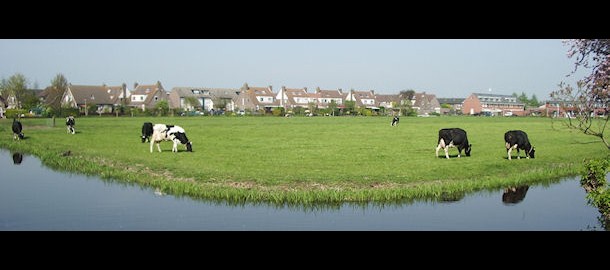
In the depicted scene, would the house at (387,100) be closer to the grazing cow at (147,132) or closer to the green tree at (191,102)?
the green tree at (191,102)

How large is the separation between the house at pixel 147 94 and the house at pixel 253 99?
51.0 feet

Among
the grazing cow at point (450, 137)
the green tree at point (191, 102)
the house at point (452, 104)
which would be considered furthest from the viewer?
the house at point (452, 104)

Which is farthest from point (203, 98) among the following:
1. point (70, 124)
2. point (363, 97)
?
point (70, 124)

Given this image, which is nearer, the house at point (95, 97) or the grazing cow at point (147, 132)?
the grazing cow at point (147, 132)

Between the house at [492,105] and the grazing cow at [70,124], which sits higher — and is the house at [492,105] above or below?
above

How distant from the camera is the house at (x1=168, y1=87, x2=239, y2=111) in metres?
72.3

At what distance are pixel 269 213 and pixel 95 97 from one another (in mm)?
50244

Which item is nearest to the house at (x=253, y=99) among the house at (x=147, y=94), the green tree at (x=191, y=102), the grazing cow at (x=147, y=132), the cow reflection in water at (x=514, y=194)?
the green tree at (x=191, y=102)

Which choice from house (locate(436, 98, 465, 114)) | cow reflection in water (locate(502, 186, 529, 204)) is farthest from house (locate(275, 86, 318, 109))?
cow reflection in water (locate(502, 186, 529, 204))

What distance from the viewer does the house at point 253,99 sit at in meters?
81.9

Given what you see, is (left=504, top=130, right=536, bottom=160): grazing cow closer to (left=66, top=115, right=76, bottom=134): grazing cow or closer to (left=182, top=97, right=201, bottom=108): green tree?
(left=66, top=115, right=76, bottom=134): grazing cow

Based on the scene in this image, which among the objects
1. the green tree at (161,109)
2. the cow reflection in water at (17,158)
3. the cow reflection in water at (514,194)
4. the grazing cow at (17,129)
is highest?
the green tree at (161,109)
